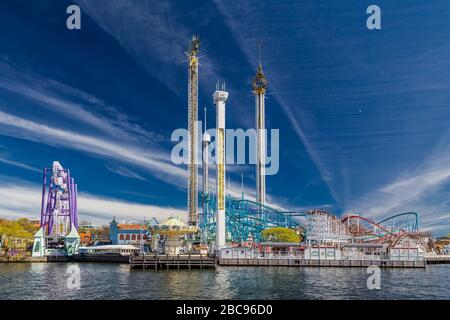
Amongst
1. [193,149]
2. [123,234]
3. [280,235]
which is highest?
[193,149]

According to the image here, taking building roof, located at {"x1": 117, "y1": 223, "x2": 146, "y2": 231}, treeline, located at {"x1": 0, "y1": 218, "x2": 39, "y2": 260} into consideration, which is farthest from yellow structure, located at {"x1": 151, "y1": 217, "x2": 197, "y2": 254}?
building roof, located at {"x1": 117, "y1": 223, "x2": 146, "y2": 231}

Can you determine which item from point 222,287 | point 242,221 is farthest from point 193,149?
point 222,287

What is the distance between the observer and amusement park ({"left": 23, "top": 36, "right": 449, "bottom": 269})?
79250mm

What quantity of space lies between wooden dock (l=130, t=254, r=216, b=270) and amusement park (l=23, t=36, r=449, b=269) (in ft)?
0.54

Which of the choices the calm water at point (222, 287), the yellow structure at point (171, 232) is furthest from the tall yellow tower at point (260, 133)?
the calm water at point (222, 287)

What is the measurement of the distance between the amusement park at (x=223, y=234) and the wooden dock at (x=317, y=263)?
179 millimetres

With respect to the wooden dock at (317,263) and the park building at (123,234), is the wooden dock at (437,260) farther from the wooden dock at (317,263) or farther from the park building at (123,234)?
the park building at (123,234)

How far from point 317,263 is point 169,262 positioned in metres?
26.8

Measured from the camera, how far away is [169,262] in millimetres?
71250

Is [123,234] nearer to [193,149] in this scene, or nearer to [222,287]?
[193,149]

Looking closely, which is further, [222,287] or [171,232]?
[171,232]

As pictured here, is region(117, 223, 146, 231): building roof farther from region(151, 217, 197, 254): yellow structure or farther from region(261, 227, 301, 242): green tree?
region(151, 217, 197, 254): yellow structure
